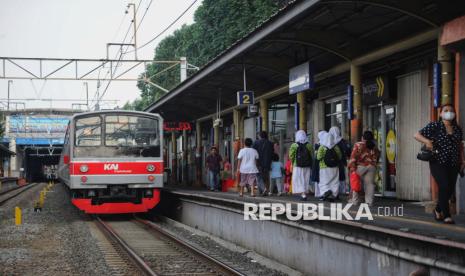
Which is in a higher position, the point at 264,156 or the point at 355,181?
the point at 264,156

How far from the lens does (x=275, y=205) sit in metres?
10.6

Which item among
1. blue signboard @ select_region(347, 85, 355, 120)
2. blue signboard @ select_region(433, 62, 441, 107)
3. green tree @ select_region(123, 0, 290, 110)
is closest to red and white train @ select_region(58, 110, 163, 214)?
blue signboard @ select_region(347, 85, 355, 120)

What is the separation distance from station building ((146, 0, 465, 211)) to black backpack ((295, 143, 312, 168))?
107cm

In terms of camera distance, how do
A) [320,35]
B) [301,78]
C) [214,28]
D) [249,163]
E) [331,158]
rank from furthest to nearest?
1. [214,28]
2. [249,163]
3. [301,78]
4. [320,35]
5. [331,158]

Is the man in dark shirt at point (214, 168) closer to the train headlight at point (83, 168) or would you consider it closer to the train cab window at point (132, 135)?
the train cab window at point (132, 135)

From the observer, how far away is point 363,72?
625 inches

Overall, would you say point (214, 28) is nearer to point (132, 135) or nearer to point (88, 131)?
point (132, 135)

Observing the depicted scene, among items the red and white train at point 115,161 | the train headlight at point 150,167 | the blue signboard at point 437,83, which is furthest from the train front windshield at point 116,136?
the blue signboard at point 437,83

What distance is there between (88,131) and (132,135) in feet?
3.98

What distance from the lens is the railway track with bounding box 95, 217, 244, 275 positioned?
9625mm

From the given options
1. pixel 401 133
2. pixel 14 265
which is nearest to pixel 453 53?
pixel 401 133

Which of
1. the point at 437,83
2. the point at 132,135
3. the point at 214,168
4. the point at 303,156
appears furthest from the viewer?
the point at 214,168

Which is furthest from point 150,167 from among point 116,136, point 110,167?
point 116,136

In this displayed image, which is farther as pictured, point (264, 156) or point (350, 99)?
point (264, 156)
